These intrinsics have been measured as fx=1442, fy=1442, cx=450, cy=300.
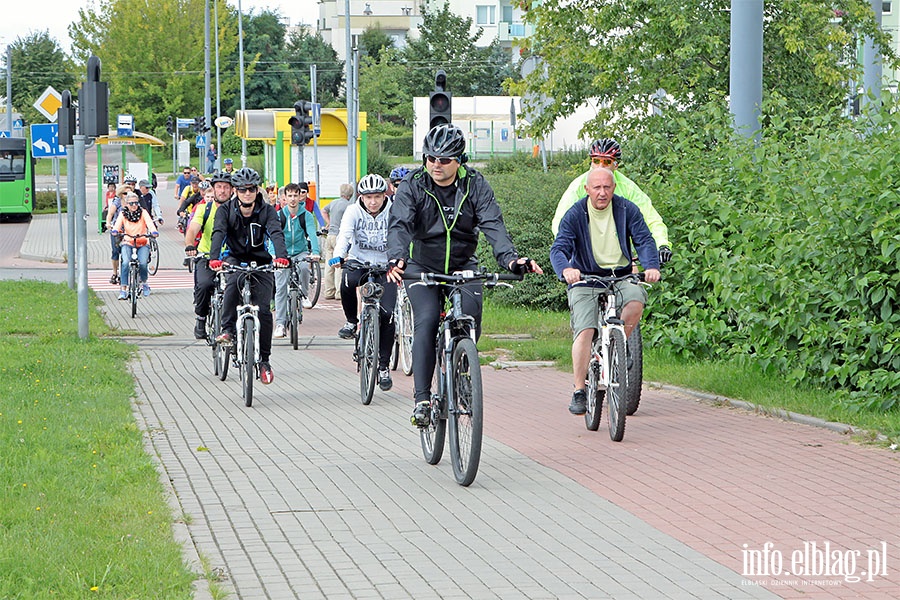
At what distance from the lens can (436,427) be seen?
8062 millimetres

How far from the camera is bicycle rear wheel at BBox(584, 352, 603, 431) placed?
908 cm

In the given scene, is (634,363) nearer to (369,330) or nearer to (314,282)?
(369,330)

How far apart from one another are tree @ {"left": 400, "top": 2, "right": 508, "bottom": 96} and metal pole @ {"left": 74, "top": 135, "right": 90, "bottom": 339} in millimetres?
70072

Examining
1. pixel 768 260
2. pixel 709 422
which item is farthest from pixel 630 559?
pixel 768 260

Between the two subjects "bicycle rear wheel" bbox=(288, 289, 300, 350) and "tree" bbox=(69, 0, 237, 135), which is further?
"tree" bbox=(69, 0, 237, 135)

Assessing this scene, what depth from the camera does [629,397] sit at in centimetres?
975

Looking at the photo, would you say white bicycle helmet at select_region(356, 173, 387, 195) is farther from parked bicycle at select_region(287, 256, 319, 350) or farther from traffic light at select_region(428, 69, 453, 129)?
traffic light at select_region(428, 69, 453, 129)

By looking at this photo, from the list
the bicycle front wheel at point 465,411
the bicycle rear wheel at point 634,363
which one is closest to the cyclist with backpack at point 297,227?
the bicycle rear wheel at point 634,363

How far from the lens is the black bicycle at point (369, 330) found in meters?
11.0

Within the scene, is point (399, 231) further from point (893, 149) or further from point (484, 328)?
point (484, 328)

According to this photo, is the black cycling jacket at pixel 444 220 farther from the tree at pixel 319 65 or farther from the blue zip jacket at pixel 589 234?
the tree at pixel 319 65

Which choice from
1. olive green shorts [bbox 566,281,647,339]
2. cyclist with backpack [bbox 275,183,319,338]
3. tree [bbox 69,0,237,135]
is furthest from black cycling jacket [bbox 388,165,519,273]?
tree [bbox 69,0,237,135]

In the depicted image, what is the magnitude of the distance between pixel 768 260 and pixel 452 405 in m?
4.03

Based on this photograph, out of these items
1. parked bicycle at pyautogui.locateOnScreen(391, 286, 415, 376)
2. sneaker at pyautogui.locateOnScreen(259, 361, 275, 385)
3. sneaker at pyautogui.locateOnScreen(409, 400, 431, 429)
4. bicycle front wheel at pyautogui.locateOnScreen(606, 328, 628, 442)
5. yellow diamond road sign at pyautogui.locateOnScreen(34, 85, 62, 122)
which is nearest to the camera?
sneaker at pyautogui.locateOnScreen(409, 400, 431, 429)
